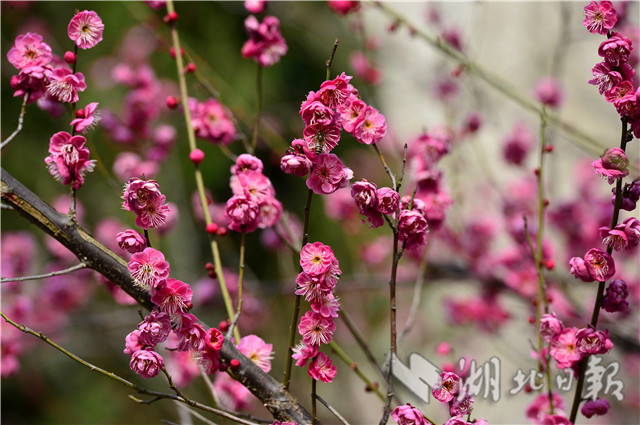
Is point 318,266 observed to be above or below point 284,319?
below

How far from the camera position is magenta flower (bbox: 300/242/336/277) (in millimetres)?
699

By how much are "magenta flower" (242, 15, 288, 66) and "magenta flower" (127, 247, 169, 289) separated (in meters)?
0.60

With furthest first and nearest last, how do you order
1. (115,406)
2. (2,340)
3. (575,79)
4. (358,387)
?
(358,387), (115,406), (575,79), (2,340)

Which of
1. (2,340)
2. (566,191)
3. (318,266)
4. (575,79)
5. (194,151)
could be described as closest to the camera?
(318,266)

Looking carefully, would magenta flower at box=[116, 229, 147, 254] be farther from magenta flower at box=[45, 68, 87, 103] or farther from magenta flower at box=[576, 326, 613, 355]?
magenta flower at box=[576, 326, 613, 355]

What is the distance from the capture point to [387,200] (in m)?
0.74

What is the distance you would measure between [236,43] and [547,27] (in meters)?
2.94

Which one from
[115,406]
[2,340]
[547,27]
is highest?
[547,27]

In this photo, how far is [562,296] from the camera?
6.57 feet

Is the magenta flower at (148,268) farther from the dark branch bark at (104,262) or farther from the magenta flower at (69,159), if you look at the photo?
the magenta flower at (69,159)

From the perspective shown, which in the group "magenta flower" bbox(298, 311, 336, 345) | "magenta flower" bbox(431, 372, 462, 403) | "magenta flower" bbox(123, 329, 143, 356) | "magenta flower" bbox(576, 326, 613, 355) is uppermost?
"magenta flower" bbox(576, 326, 613, 355)

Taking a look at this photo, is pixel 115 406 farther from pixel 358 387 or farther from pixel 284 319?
pixel 358 387

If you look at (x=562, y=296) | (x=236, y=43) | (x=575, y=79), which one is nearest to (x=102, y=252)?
(x=562, y=296)

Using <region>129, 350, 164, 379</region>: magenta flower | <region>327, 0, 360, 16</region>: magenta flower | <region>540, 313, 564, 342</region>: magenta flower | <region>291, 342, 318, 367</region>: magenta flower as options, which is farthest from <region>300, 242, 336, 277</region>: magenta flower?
<region>327, 0, 360, 16</region>: magenta flower
